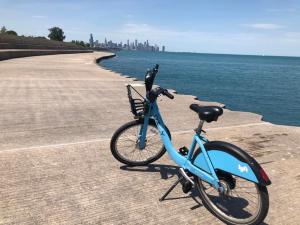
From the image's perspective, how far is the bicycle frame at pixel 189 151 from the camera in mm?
3971

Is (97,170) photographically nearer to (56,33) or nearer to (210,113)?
(210,113)

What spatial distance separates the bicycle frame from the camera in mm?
3971

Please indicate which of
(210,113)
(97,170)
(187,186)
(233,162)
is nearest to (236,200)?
(187,186)

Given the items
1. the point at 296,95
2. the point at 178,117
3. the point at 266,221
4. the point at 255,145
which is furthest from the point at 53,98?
Answer: the point at 296,95

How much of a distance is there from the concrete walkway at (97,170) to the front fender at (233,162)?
630 millimetres

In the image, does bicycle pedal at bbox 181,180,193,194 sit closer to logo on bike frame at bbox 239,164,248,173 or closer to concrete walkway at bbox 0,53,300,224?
concrete walkway at bbox 0,53,300,224

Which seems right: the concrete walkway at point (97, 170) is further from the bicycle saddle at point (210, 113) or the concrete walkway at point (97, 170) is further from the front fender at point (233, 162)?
the bicycle saddle at point (210, 113)

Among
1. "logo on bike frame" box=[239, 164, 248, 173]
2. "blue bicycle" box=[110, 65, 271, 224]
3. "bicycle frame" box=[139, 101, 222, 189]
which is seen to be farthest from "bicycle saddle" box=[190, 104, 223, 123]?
"logo on bike frame" box=[239, 164, 248, 173]

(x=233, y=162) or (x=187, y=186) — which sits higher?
(x=233, y=162)

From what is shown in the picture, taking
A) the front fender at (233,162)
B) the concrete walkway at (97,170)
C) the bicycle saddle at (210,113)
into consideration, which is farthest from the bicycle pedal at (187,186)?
the bicycle saddle at (210,113)

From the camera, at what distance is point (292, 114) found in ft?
75.5

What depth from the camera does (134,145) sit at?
5.29 meters

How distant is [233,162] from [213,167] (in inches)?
11.9

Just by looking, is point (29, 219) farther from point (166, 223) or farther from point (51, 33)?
point (51, 33)
